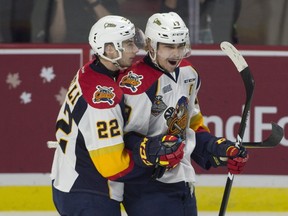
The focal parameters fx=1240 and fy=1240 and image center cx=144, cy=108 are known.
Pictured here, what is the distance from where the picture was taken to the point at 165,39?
163 inches

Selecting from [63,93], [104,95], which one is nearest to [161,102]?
[104,95]

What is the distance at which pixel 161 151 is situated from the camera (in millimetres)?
4051

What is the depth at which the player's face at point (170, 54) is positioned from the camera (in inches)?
164

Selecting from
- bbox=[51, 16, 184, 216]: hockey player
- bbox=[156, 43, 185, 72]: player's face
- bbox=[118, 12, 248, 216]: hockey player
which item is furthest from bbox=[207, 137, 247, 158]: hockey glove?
bbox=[156, 43, 185, 72]: player's face

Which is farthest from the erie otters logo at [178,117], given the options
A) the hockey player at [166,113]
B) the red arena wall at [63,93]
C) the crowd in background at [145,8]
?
the crowd in background at [145,8]

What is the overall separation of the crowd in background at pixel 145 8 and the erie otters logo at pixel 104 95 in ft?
6.47

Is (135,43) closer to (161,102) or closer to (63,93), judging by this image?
(161,102)

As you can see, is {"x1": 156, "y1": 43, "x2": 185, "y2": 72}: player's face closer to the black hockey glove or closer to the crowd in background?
the black hockey glove

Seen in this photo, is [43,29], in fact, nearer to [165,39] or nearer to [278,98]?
[278,98]

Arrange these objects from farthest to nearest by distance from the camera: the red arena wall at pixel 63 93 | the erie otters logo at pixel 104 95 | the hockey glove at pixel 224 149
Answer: the red arena wall at pixel 63 93
the hockey glove at pixel 224 149
the erie otters logo at pixel 104 95

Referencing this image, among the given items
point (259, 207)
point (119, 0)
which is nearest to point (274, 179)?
point (259, 207)

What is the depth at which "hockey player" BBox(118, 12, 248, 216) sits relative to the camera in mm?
4156

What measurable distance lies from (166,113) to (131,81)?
0.53ft

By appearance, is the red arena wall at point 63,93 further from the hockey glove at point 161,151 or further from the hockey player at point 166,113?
the hockey glove at point 161,151
